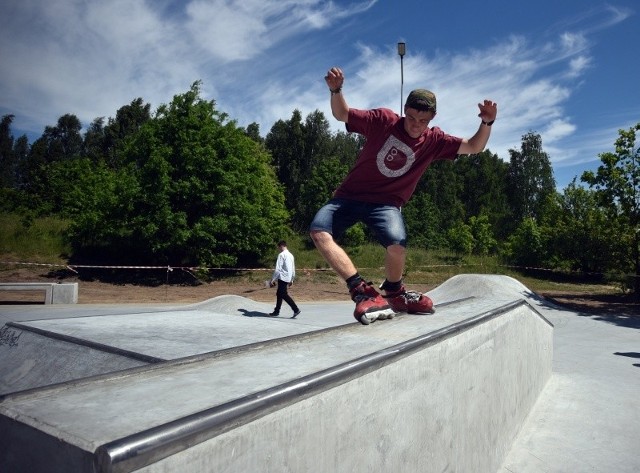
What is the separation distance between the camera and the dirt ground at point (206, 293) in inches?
523

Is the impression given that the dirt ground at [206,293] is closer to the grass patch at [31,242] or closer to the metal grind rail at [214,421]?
the grass patch at [31,242]

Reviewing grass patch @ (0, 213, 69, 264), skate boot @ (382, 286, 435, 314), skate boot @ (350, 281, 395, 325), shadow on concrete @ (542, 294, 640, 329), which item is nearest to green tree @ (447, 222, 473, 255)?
shadow on concrete @ (542, 294, 640, 329)

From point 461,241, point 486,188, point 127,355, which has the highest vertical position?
point 486,188

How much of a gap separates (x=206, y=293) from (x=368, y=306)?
42.8ft

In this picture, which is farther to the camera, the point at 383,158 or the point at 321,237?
the point at 383,158

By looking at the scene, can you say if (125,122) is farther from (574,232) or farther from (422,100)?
(422,100)

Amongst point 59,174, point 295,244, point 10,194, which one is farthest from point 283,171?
point 10,194

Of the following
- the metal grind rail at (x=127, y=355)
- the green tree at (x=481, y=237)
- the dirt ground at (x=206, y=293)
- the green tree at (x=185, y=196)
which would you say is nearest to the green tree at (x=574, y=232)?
the dirt ground at (x=206, y=293)

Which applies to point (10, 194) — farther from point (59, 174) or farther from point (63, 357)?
point (63, 357)

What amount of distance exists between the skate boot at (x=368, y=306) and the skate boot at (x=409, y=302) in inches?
21.7

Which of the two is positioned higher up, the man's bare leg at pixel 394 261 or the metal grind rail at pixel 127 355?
the man's bare leg at pixel 394 261

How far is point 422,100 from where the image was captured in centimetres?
330

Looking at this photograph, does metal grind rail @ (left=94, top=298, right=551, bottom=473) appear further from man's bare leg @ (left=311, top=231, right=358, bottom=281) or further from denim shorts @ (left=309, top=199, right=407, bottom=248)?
denim shorts @ (left=309, top=199, right=407, bottom=248)

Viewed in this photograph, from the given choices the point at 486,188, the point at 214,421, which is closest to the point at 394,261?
the point at 214,421
